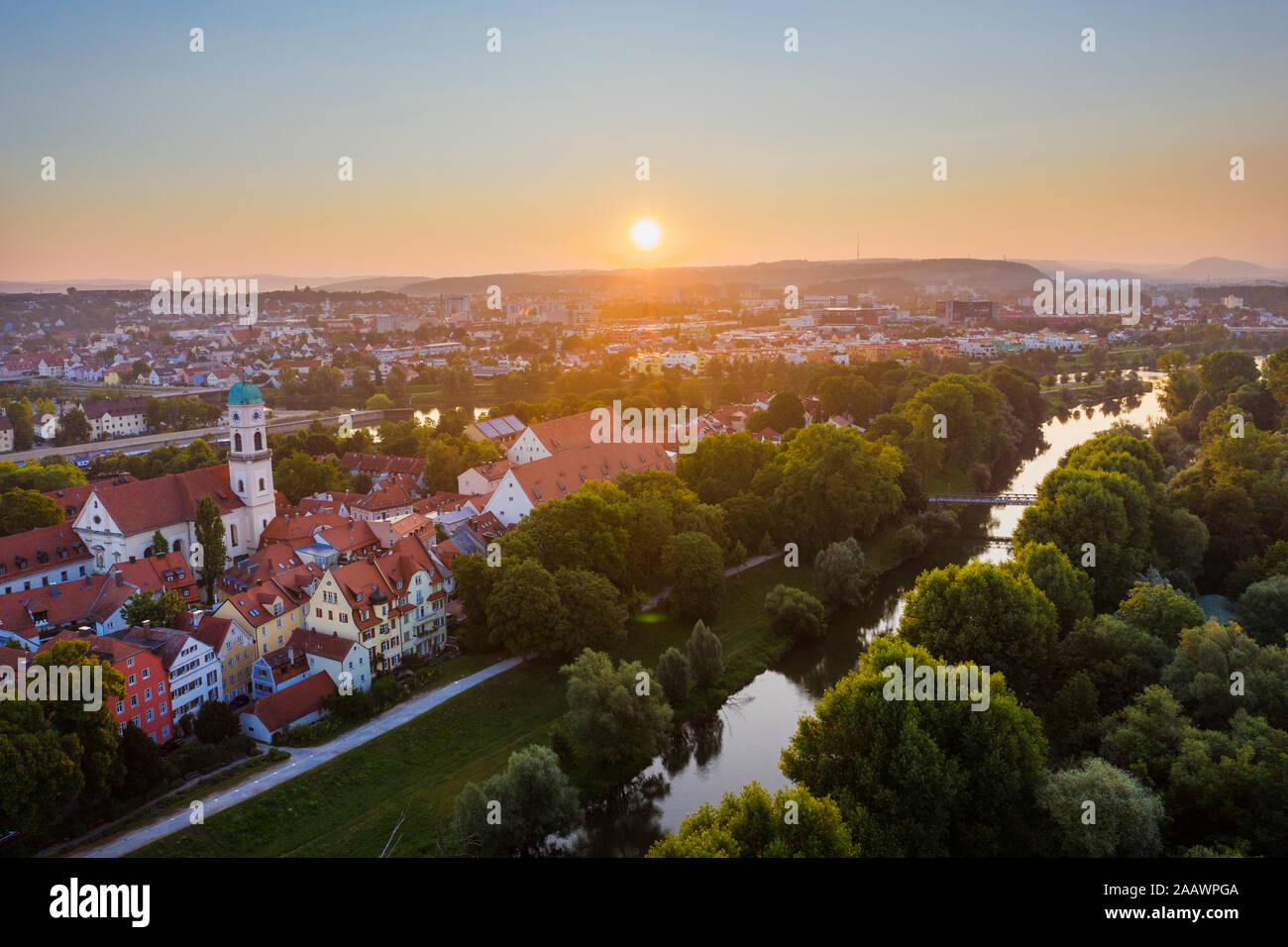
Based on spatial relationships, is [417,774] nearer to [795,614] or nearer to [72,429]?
[795,614]

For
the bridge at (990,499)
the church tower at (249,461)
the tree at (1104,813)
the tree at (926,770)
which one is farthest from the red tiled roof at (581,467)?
the tree at (1104,813)

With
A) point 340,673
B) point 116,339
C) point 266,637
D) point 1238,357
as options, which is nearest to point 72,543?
point 266,637

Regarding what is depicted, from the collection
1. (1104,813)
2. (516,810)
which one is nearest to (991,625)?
(1104,813)

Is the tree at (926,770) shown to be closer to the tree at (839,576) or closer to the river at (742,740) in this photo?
the river at (742,740)

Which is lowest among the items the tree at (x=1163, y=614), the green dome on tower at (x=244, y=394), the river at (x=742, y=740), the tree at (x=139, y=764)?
the river at (x=742, y=740)

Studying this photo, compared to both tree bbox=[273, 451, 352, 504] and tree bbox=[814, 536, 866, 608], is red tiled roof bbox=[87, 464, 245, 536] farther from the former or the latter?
tree bbox=[814, 536, 866, 608]
